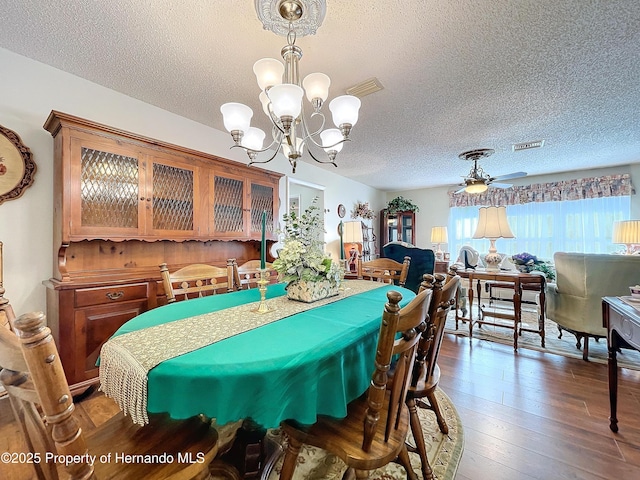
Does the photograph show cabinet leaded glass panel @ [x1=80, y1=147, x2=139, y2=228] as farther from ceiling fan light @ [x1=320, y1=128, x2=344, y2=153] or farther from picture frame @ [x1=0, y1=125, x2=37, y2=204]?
ceiling fan light @ [x1=320, y1=128, x2=344, y2=153]

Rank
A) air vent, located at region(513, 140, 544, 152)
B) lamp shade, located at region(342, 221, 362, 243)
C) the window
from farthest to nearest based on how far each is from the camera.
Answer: the window < lamp shade, located at region(342, 221, 362, 243) < air vent, located at region(513, 140, 544, 152)

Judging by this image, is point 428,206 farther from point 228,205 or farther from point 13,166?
point 13,166

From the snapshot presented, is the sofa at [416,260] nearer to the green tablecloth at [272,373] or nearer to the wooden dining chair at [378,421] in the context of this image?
the green tablecloth at [272,373]

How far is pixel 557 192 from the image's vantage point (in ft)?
16.1

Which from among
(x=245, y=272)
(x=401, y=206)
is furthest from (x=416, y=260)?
(x=401, y=206)

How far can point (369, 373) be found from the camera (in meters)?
1.09

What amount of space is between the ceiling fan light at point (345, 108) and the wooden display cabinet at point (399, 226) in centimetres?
490

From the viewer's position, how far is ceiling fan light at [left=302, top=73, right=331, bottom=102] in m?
1.52

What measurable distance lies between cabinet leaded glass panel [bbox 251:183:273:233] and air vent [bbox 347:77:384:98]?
1.46 meters

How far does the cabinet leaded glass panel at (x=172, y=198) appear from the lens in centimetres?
231

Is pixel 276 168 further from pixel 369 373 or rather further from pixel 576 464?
pixel 576 464

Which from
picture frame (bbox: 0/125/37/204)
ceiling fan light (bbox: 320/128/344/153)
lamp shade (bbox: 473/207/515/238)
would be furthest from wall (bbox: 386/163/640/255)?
picture frame (bbox: 0/125/37/204)

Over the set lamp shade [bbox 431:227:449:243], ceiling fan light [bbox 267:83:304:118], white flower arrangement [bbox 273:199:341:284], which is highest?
ceiling fan light [bbox 267:83:304:118]

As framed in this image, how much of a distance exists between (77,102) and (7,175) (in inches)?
29.3
